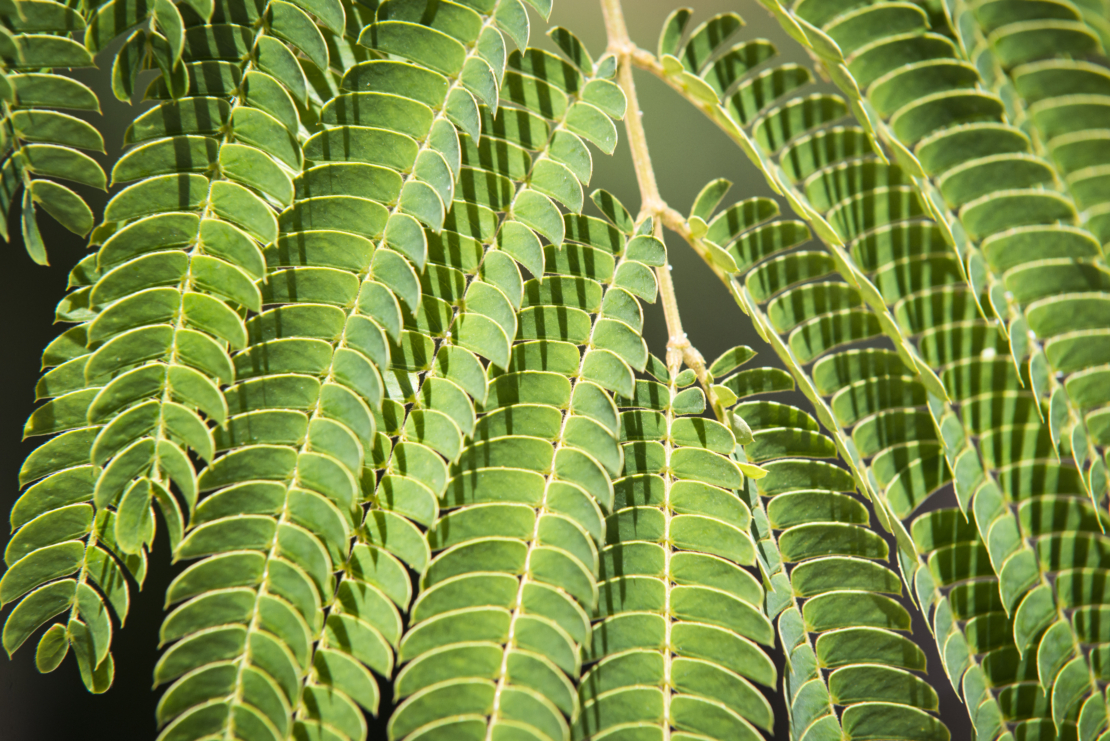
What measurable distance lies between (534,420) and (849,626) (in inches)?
17.6

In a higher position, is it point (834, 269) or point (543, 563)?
point (834, 269)

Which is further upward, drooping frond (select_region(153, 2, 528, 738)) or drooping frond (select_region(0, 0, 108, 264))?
drooping frond (select_region(0, 0, 108, 264))

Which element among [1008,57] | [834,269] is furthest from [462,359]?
[1008,57]

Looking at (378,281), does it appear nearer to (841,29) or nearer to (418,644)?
(418,644)

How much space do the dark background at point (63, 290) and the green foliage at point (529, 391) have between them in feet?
1.75

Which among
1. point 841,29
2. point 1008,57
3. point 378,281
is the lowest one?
point 378,281

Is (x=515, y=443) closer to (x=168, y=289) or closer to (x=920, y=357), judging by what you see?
(x=168, y=289)

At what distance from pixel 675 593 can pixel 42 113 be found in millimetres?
831

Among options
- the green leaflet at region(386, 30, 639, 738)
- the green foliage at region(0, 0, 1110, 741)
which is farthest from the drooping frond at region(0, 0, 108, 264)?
the green leaflet at region(386, 30, 639, 738)

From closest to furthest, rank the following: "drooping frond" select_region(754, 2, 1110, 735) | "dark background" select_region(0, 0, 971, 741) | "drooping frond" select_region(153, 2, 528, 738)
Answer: "drooping frond" select_region(153, 2, 528, 738)
"drooping frond" select_region(754, 2, 1110, 735)
"dark background" select_region(0, 0, 971, 741)

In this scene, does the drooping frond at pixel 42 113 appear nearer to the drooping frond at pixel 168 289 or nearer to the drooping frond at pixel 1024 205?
the drooping frond at pixel 168 289

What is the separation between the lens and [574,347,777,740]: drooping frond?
0.61 metres

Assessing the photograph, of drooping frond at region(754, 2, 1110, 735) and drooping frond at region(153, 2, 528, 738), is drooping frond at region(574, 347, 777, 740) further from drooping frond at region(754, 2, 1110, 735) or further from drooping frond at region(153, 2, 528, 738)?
drooping frond at region(754, 2, 1110, 735)

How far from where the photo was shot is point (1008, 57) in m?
0.66
